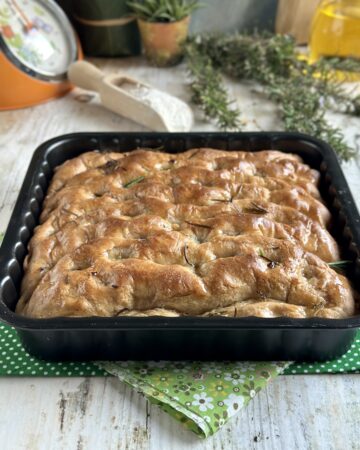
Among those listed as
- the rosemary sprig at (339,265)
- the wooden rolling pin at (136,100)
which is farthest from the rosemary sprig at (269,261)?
the wooden rolling pin at (136,100)

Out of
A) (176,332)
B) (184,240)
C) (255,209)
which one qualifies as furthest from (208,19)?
(176,332)

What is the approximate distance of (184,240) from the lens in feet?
3.92

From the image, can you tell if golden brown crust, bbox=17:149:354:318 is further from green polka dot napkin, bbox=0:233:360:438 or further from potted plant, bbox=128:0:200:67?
potted plant, bbox=128:0:200:67

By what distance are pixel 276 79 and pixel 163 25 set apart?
52 centimetres

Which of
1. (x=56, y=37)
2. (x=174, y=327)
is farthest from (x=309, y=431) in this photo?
(x=56, y=37)

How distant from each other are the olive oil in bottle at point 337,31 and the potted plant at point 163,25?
51 centimetres

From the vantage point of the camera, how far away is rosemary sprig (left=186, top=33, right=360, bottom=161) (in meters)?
1.92

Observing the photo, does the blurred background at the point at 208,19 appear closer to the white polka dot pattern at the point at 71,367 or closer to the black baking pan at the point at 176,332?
the black baking pan at the point at 176,332

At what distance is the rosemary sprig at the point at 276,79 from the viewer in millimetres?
1917

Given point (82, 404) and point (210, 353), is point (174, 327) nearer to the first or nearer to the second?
point (210, 353)

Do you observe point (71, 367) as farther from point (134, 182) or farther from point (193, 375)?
point (134, 182)

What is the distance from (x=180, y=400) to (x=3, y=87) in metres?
1.52

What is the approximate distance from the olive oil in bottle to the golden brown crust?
93 centimetres

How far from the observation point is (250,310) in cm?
106
